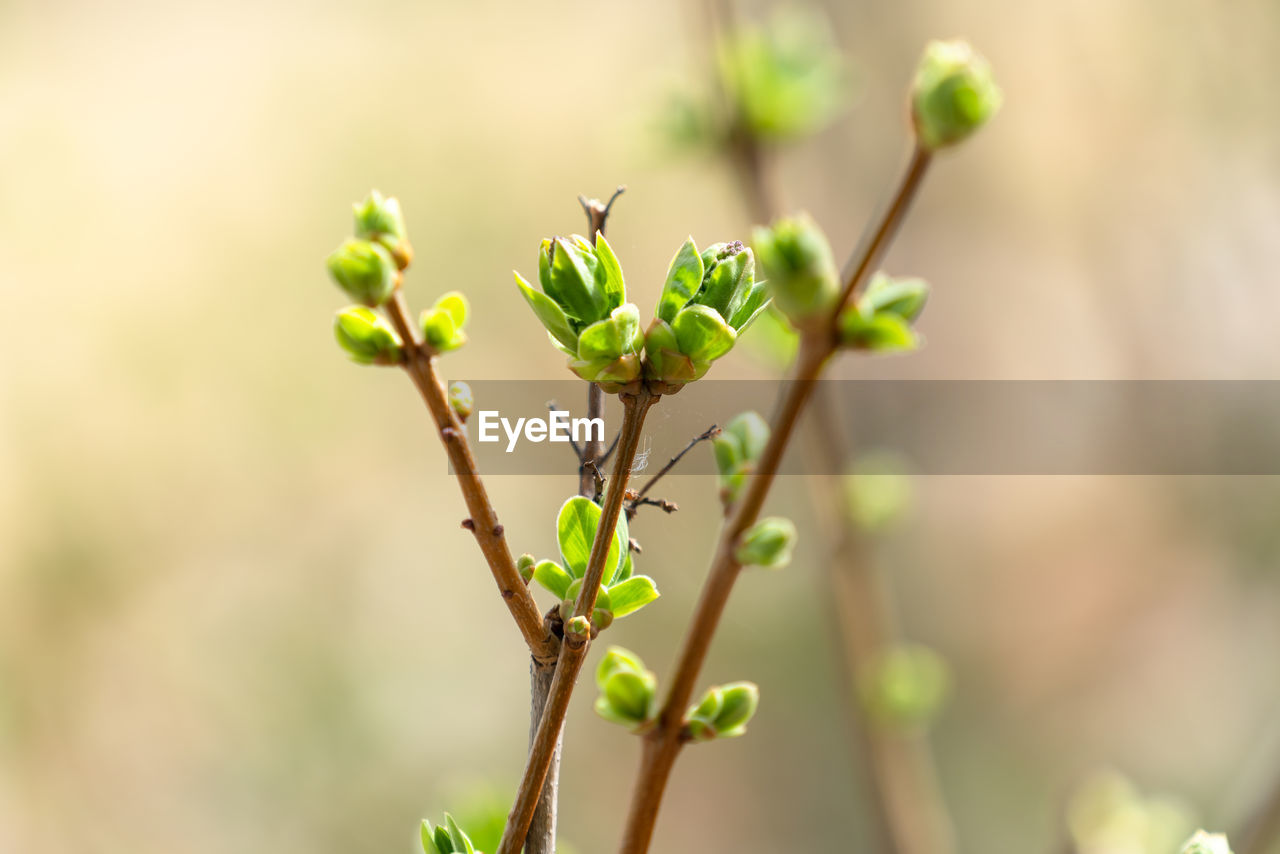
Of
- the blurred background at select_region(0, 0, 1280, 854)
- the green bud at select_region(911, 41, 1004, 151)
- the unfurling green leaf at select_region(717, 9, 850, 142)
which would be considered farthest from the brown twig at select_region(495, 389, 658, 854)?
the blurred background at select_region(0, 0, 1280, 854)

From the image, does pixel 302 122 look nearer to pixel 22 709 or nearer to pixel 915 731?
pixel 22 709

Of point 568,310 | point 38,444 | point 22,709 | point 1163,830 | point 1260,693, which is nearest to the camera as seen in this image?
point 568,310

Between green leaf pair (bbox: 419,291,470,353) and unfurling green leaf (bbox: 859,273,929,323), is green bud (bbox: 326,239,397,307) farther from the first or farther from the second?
unfurling green leaf (bbox: 859,273,929,323)

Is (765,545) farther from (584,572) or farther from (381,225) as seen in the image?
(381,225)

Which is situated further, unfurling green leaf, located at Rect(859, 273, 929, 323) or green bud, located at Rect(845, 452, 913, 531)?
green bud, located at Rect(845, 452, 913, 531)

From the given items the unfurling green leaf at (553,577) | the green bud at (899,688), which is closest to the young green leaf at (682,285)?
the unfurling green leaf at (553,577)

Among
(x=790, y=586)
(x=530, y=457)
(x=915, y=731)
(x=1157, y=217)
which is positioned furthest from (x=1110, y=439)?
(x=530, y=457)
